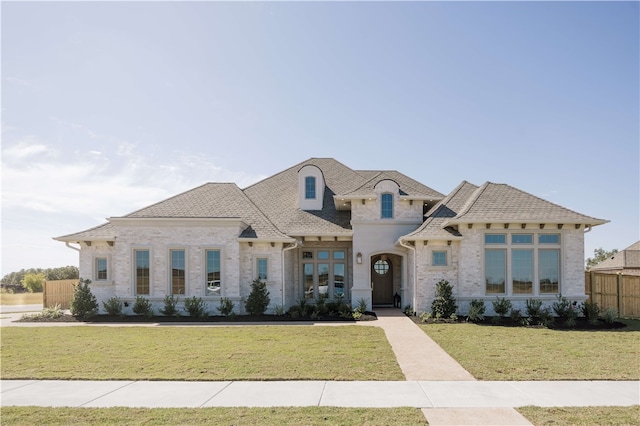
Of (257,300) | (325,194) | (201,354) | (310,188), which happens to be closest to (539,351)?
(201,354)

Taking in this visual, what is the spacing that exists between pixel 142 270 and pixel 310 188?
8794 millimetres

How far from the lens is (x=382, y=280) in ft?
68.5

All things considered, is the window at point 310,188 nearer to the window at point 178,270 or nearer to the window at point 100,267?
the window at point 178,270

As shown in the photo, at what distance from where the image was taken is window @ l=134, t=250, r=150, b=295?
17.2 m

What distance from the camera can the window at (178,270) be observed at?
17.2 meters

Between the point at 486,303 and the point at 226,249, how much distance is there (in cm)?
1080

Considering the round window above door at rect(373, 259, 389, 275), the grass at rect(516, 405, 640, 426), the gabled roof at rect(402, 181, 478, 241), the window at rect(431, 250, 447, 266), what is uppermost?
the gabled roof at rect(402, 181, 478, 241)

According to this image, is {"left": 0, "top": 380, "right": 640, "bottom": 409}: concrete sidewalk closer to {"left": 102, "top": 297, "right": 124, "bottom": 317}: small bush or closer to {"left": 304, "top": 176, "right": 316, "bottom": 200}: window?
{"left": 102, "top": 297, "right": 124, "bottom": 317}: small bush

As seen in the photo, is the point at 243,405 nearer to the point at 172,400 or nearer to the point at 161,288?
the point at 172,400

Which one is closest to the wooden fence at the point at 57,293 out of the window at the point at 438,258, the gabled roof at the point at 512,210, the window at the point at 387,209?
the window at the point at 387,209

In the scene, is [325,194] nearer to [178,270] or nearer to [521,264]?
[178,270]

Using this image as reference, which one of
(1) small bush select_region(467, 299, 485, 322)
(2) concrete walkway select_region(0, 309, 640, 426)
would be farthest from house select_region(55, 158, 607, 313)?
(2) concrete walkway select_region(0, 309, 640, 426)

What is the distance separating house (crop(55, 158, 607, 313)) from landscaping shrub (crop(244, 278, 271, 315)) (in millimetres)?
518

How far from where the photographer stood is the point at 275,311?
17.1 metres
